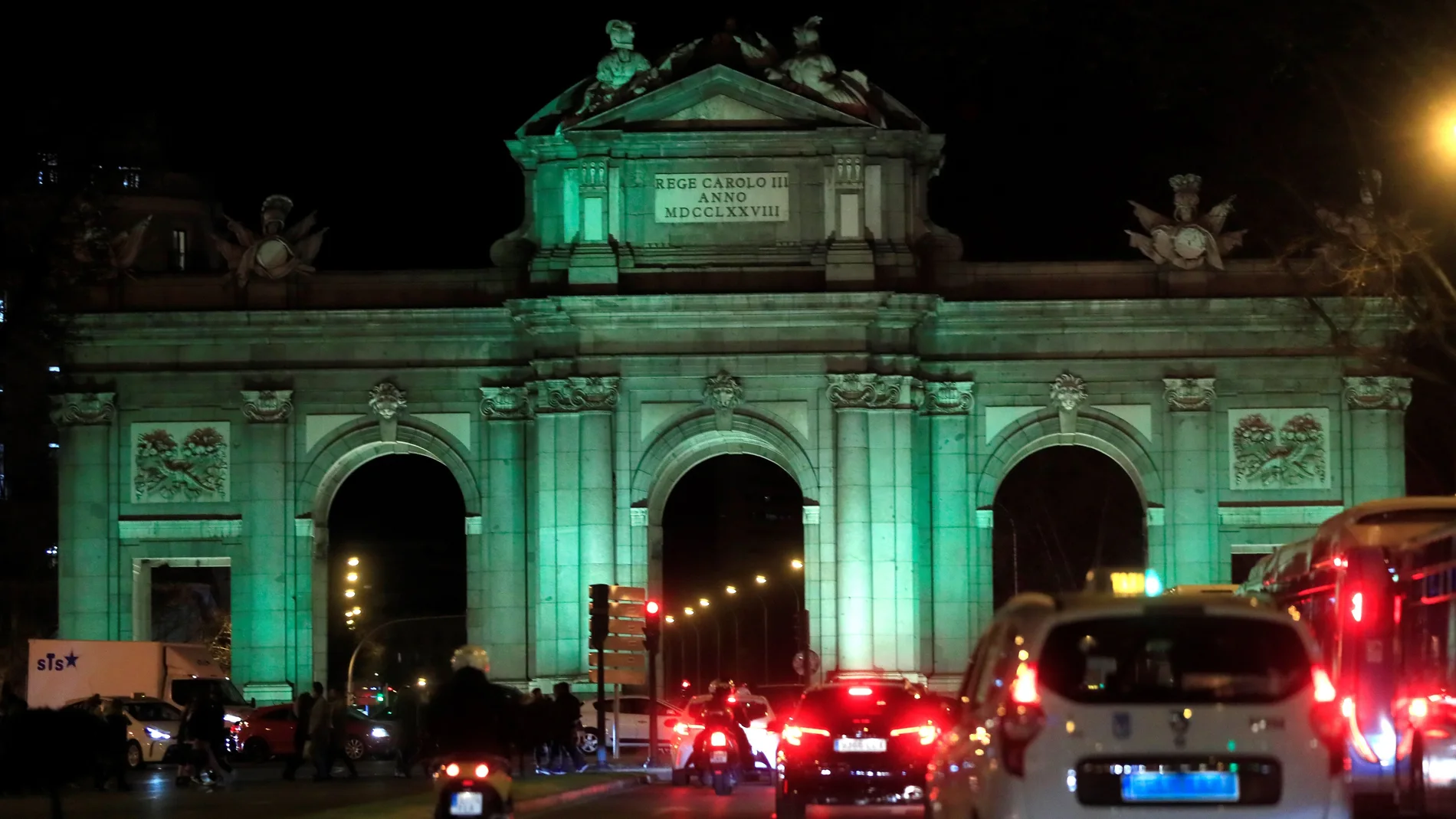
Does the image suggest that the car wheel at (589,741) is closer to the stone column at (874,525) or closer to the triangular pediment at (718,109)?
the stone column at (874,525)

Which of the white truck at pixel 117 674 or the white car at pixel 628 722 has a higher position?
the white truck at pixel 117 674

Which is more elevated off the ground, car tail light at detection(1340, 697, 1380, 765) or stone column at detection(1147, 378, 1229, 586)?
stone column at detection(1147, 378, 1229, 586)

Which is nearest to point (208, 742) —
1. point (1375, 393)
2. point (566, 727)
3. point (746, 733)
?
point (566, 727)

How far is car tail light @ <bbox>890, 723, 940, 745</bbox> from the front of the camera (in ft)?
98.0

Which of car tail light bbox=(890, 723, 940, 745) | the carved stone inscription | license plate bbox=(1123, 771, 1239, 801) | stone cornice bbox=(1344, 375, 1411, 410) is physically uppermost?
the carved stone inscription

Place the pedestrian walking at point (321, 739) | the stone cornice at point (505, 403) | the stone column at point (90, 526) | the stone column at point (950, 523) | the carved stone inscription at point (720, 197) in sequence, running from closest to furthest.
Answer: the pedestrian walking at point (321, 739) → the carved stone inscription at point (720, 197) → the stone column at point (950, 523) → the stone cornice at point (505, 403) → the stone column at point (90, 526)

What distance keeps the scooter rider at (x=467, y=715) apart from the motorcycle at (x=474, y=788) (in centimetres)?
11

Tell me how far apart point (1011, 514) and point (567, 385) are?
40745mm

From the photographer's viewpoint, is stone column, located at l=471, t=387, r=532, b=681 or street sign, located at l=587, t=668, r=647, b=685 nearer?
street sign, located at l=587, t=668, r=647, b=685

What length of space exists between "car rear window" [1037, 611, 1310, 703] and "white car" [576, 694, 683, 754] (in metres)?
38.5

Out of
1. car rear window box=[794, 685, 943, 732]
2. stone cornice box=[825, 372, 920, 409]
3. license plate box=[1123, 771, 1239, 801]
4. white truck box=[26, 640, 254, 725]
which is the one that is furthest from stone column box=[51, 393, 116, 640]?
license plate box=[1123, 771, 1239, 801]

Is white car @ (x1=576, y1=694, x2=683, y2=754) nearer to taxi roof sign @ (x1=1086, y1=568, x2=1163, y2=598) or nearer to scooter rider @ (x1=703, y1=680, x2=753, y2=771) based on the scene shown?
scooter rider @ (x1=703, y1=680, x2=753, y2=771)

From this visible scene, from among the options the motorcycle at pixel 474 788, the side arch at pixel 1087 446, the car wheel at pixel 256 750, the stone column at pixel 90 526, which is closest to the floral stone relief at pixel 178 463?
the stone column at pixel 90 526

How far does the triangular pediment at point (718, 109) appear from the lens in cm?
5475
